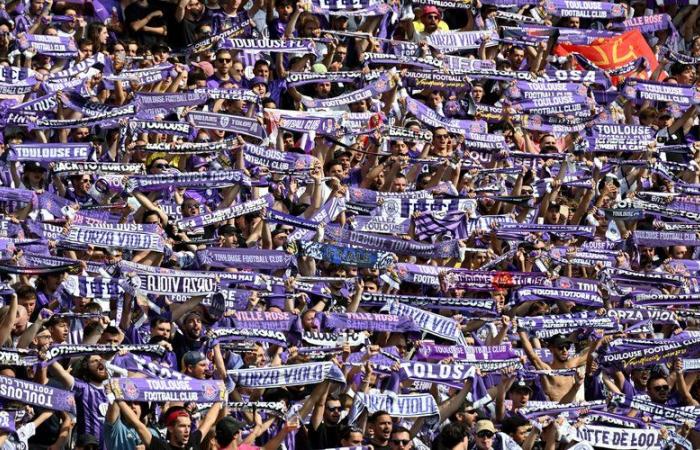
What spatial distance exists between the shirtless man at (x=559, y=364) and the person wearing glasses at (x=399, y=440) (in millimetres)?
2334

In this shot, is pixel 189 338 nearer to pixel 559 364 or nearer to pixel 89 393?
pixel 89 393

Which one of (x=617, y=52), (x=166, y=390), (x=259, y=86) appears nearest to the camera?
(x=166, y=390)

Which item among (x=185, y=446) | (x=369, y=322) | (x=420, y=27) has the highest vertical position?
(x=420, y=27)

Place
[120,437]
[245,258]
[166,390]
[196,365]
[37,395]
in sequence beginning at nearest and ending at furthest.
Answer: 1. [120,437]
2. [37,395]
3. [166,390]
4. [196,365]
5. [245,258]

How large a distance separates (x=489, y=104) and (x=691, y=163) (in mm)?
2253

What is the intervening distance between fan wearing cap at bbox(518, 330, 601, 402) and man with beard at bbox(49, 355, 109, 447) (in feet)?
13.6

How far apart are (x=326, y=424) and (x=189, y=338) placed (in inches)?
53.0

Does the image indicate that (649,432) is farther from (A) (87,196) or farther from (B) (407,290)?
(A) (87,196)

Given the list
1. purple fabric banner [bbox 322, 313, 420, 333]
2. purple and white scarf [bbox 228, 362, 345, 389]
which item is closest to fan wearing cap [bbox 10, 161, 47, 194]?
purple fabric banner [bbox 322, 313, 420, 333]

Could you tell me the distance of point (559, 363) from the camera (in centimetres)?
1986

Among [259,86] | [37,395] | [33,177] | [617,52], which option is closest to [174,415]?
[37,395]

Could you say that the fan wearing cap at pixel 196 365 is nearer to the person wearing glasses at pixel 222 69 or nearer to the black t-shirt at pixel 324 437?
the black t-shirt at pixel 324 437

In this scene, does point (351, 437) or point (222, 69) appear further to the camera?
point (222, 69)

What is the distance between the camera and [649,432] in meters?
18.6
